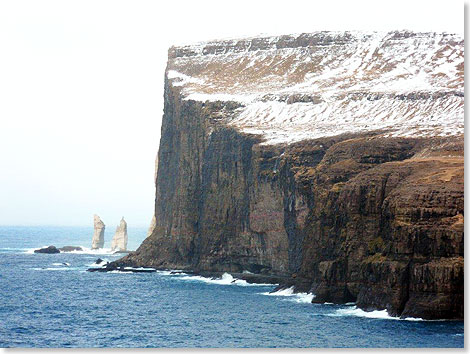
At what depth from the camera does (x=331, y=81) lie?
549ft

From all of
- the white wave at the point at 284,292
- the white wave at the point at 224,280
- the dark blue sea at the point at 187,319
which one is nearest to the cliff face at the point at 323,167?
the white wave at the point at 284,292

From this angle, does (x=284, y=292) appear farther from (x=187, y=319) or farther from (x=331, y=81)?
(x=331, y=81)

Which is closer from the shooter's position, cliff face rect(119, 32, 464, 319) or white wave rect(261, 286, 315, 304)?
cliff face rect(119, 32, 464, 319)

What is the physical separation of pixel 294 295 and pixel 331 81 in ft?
217

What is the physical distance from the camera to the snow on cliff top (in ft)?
464

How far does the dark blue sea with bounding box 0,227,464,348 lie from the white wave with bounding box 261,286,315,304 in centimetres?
21

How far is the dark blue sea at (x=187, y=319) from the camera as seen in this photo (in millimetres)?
73438

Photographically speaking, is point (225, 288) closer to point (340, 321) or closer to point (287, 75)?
point (340, 321)

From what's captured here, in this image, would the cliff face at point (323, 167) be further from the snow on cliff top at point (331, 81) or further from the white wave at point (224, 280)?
the white wave at point (224, 280)

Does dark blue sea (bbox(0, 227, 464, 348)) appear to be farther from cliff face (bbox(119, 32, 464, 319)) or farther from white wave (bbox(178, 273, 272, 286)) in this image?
cliff face (bbox(119, 32, 464, 319))

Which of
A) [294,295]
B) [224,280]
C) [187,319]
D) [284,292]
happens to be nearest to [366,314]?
[187,319]

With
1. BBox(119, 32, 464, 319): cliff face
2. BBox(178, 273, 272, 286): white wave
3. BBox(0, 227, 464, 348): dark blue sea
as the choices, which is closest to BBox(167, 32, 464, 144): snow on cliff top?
BBox(119, 32, 464, 319): cliff face

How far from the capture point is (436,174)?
92.1 m

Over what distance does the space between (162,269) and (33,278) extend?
22.0 m
